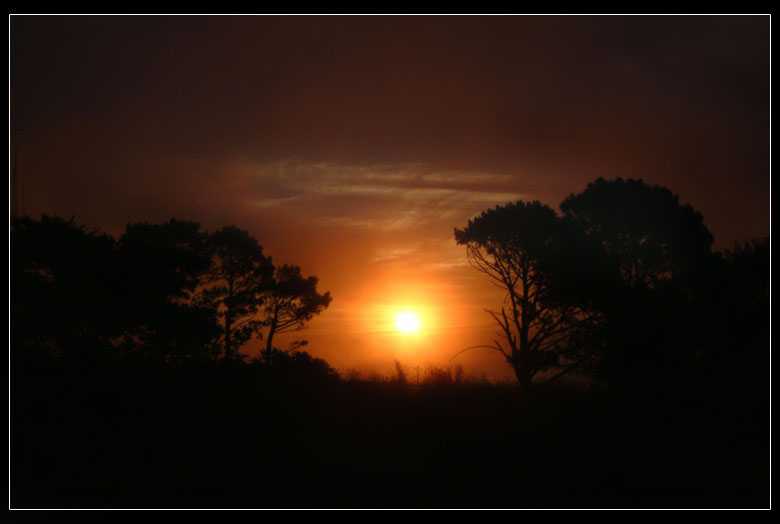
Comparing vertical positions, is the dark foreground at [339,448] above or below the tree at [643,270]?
below

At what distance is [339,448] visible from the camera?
424 inches

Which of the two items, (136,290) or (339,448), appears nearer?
(339,448)

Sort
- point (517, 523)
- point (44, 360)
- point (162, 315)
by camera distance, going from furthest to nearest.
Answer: point (162, 315) → point (44, 360) → point (517, 523)

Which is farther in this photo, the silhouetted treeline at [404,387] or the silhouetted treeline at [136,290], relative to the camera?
the silhouetted treeline at [136,290]

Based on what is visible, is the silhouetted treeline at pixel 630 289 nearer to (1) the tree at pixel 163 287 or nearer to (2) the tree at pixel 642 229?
(2) the tree at pixel 642 229

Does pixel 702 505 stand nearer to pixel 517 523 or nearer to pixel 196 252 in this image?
pixel 517 523

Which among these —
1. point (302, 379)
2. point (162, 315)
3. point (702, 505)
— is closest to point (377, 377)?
point (302, 379)

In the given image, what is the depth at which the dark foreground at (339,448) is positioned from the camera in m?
9.53

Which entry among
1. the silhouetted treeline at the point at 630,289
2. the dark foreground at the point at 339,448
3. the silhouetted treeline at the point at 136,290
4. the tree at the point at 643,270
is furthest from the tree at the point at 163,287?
the tree at the point at 643,270

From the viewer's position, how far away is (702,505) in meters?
9.56

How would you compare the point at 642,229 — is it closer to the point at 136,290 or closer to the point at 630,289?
the point at 630,289

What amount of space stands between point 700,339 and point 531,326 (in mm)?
Answer: 4591

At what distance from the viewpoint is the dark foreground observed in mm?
9531

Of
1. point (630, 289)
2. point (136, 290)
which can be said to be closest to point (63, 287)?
point (136, 290)
